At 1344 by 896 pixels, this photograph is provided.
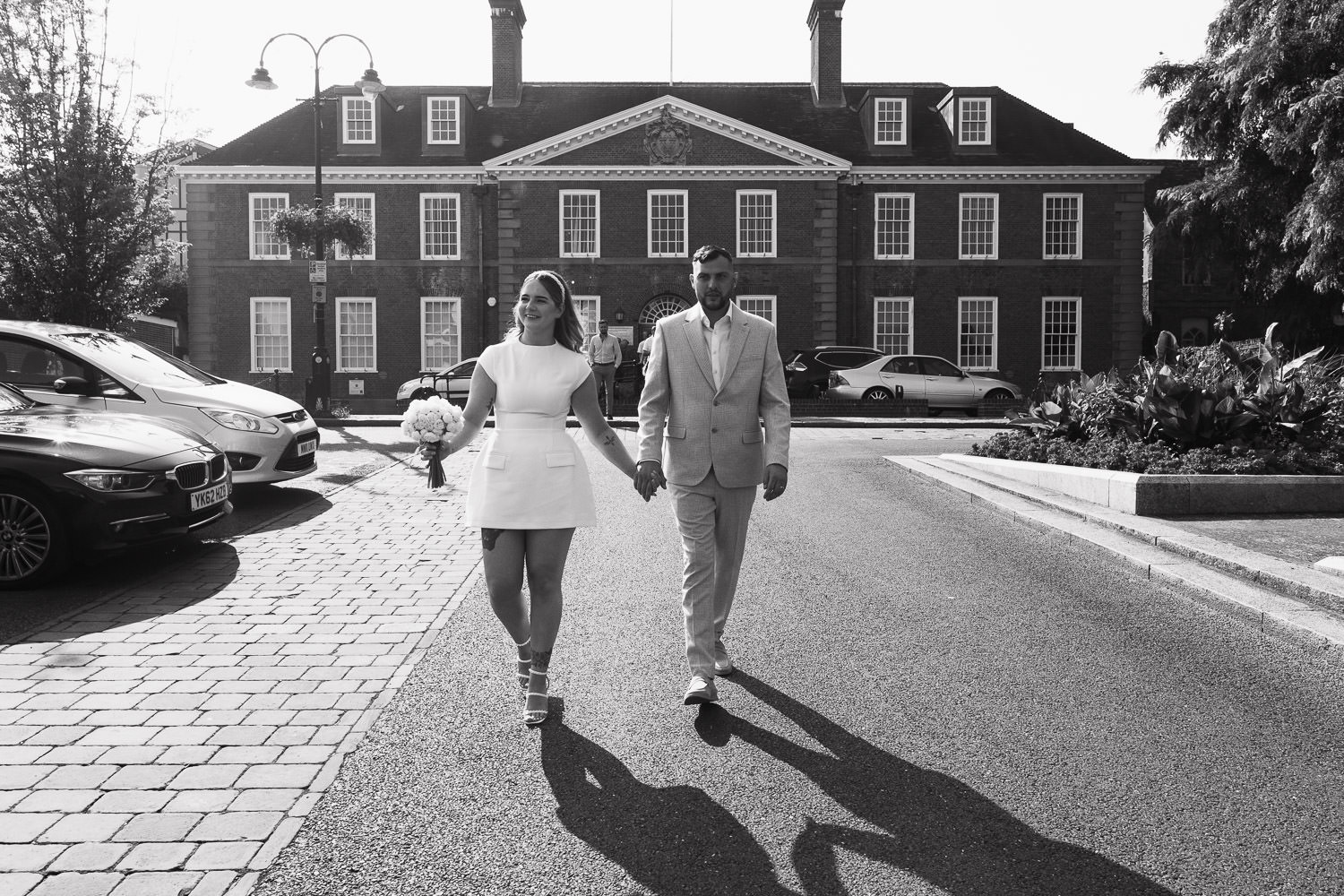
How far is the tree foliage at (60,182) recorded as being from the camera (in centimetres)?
1862

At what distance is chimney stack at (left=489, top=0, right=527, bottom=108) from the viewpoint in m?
38.8

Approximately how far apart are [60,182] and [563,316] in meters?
17.4

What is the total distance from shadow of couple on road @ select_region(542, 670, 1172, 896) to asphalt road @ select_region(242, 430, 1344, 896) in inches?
0.4

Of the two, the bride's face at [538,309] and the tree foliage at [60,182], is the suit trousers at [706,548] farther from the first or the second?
the tree foliage at [60,182]

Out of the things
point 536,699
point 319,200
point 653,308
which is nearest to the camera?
point 536,699

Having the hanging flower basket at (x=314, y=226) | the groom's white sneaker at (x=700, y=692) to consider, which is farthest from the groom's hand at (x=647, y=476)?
the hanging flower basket at (x=314, y=226)

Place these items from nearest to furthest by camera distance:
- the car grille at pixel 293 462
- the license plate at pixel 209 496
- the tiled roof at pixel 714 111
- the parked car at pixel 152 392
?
the license plate at pixel 209 496 < the parked car at pixel 152 392 < the car grille at pixel 293 462 < the tiled roof at pixel 714 111

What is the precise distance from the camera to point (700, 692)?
15.2ft

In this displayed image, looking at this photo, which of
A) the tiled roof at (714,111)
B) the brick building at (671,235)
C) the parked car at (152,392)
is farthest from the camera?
the tiled roof at (714,111)

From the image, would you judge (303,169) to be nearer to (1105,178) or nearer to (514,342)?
(1105,178)

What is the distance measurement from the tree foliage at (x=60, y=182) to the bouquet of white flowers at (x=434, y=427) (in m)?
16.7

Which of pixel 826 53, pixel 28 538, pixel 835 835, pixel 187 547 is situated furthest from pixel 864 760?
pixel 826 53

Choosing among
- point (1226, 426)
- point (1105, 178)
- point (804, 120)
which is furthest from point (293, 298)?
point (1226, 426)

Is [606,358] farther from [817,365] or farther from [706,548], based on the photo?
[706,548]
